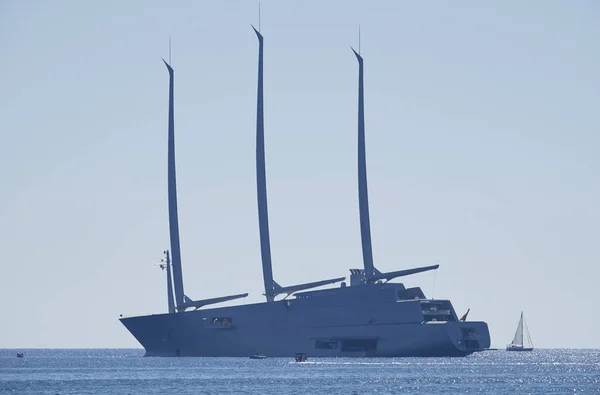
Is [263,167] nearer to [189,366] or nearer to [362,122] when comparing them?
[362,122]

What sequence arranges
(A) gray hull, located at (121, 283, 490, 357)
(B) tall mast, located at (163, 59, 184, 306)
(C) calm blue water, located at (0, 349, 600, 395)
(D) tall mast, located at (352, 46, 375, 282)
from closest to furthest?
1. (C) calm blue water, located at (0, 349, 600, 395)
2. (A) gray hull, located at (121, 283, 490, 357)
3. (D) tall mast, located at (352, 46, 375, 282)
4. (B) tall mast, located at (163, 59, 184, 306)

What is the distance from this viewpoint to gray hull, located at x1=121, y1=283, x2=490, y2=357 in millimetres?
117812

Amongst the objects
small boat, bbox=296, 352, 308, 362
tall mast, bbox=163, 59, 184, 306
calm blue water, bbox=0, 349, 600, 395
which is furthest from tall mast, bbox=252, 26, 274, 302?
tall mast, bbox=163, 59, 184, 306

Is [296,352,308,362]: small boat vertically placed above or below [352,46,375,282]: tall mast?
below

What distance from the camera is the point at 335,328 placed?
121 m

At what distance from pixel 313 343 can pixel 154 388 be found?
36111 mm

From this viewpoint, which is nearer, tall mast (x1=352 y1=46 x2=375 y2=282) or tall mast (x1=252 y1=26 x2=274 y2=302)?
tall mast (x1=352 y1=46 x2=375 y2=282)

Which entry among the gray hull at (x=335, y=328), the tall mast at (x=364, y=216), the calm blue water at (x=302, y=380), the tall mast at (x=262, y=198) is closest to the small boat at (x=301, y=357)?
the calm blue water at (x=302, y=380)

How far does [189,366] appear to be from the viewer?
12012cm

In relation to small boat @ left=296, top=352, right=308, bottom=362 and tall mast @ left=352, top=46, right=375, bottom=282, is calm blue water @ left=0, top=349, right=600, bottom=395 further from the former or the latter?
tall mast @ left=352, top=46, right=375, bottom=282

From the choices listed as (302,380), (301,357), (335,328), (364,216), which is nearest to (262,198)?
(364,216)

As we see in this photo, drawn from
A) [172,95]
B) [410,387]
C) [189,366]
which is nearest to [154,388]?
[410,387]

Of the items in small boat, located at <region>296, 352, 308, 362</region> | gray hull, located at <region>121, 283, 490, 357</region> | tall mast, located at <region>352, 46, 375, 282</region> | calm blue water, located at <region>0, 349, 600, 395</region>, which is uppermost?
tall mast, located at <region>352, 46, 375, 282</region>

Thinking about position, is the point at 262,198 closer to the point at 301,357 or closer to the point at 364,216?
the point at 364,216
